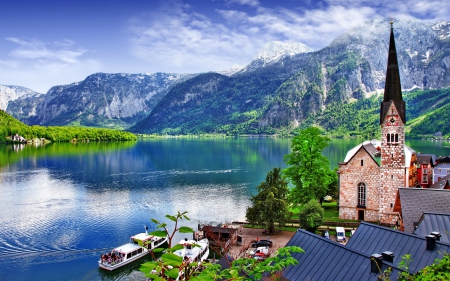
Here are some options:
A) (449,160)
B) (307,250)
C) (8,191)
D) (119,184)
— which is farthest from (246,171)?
(307,250)

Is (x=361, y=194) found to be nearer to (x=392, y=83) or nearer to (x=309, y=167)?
(x=309, y=167)

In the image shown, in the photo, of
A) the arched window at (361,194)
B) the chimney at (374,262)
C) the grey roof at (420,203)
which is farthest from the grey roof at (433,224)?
the arched window at (361,194)

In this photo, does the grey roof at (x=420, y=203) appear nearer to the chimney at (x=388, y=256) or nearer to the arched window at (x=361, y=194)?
the arched window at (x=361, y=194)

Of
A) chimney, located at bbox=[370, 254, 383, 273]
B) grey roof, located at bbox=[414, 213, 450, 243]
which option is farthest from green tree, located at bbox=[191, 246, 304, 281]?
grey roof, located at bbox=[414, 213, 450, 243]

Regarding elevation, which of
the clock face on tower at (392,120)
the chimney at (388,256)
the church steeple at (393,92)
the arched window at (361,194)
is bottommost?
the arched window at (361,194)

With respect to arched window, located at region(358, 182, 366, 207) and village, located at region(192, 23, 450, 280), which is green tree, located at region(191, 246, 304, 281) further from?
arched window, located at region(358, 182, 366, 207)

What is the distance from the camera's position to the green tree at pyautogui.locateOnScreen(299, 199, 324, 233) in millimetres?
39094

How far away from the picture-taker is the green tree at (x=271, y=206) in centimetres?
4156

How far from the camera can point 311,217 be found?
128 feet

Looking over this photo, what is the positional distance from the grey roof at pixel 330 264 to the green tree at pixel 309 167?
3078 cm

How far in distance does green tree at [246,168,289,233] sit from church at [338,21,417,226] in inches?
287

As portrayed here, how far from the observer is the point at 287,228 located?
43969mm

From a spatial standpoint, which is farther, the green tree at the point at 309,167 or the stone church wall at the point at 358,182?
the green tree at the point at 309,167

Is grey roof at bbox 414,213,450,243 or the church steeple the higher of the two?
the church steeple
